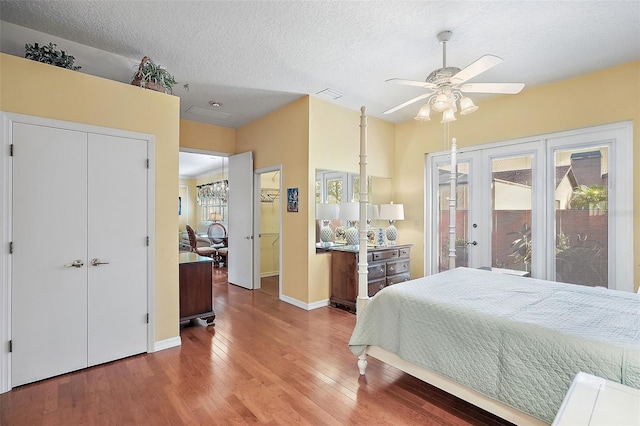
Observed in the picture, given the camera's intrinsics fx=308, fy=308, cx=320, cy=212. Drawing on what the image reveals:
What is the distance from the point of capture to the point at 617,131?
11.0 ft

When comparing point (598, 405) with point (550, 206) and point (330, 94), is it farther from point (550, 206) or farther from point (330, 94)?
point (330, 94)

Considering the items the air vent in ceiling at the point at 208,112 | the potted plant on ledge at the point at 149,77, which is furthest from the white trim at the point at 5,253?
the air vent in ceiling at the point at 208,112

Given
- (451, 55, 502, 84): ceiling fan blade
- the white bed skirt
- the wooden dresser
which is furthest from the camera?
the wooden dresser

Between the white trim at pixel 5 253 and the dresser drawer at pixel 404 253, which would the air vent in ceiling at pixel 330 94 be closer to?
the dresser drawer at pixel 404 253

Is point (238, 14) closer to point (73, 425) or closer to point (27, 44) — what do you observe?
point (27, 44)

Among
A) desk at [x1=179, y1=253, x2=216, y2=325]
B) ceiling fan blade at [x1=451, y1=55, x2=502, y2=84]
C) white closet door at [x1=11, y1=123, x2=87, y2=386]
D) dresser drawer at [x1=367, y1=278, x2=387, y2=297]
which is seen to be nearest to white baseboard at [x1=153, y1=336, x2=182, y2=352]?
desk at [x1=179, y1=253, x2=216, y2=325]

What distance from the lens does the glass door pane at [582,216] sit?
346 cm

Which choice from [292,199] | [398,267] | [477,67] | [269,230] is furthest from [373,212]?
[477,67]

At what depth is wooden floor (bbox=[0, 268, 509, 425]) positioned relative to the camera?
6.55 ft

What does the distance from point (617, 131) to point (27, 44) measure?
5.74 meters

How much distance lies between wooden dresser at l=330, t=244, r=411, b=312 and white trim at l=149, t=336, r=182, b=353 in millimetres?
2091

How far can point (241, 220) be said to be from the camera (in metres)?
5.42

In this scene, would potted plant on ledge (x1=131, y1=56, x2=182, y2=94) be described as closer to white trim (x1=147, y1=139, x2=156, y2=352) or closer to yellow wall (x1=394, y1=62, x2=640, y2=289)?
white trim (x1=147, y1=139, x2=156, y2=352)

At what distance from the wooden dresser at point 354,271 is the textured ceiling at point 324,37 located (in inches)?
88.2
